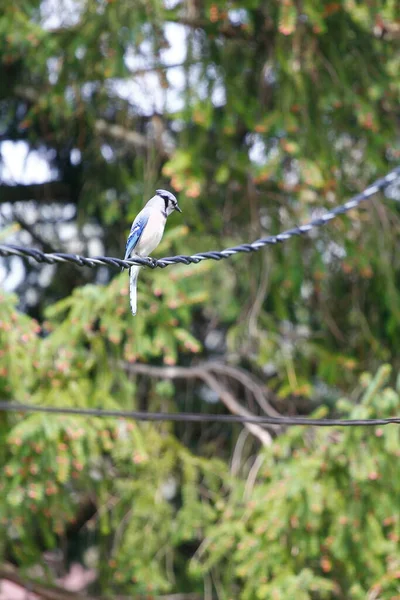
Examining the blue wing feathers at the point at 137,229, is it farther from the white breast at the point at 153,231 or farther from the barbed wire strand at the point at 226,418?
the barbed wire strand at the point at 226,418

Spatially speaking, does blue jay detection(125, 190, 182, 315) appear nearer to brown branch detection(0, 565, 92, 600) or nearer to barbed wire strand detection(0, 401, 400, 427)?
barbed wire strand detection(0, 401, 400, 427)

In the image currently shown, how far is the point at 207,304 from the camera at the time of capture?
18.9ft

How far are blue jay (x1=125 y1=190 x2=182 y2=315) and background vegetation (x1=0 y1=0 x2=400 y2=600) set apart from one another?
5.88ft

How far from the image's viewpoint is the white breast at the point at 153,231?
2.72m

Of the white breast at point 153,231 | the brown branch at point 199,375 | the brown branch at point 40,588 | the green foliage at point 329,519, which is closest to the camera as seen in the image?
the white breast at point 153,231

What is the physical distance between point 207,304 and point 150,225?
9.96ft

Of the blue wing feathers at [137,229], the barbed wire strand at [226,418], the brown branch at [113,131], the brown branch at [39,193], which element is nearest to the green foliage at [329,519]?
the barbed wire strand at [226,418]

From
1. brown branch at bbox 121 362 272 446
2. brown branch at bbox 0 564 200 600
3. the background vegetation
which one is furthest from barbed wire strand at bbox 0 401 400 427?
brown branch at bbox 121 362 272 446

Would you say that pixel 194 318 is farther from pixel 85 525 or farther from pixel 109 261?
pixel 109 261

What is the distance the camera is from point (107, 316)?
4.93 meters

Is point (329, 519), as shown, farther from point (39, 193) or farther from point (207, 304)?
point (39, 193)

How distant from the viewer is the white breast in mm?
2721

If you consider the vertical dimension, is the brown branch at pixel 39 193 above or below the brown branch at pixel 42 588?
above

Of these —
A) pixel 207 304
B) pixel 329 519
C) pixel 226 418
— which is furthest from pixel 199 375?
pixel 226 418
